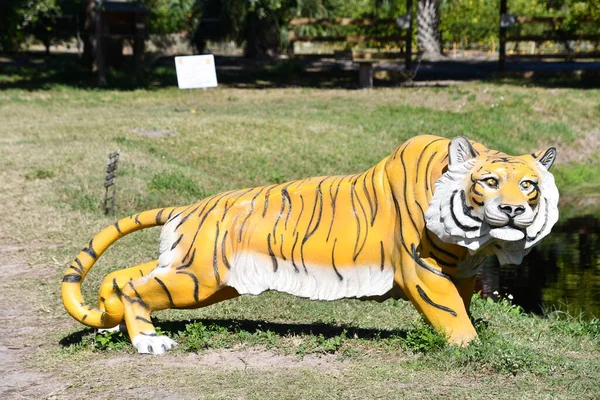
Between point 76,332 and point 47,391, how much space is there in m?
1.50

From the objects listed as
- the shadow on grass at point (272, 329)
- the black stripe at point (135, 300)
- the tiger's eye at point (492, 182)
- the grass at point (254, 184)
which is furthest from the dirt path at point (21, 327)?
the tiger's eye at point (492, 182)

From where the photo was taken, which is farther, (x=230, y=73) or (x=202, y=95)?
(x=230, y=73)

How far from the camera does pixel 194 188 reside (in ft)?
47.9

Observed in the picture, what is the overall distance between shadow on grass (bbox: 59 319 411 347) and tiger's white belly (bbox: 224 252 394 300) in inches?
19.9

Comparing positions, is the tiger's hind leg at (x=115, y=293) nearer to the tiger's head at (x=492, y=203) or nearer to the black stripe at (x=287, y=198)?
the black stripe at (x=287, y=198)

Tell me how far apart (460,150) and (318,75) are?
938 inches

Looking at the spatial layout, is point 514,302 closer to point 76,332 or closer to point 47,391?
point 76,332

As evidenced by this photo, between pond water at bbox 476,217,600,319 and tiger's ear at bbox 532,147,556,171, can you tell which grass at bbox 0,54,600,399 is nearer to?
pond water at bbox 476,217,600,319

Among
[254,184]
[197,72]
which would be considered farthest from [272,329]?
[197,72]

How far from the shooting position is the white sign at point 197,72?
76.9ft

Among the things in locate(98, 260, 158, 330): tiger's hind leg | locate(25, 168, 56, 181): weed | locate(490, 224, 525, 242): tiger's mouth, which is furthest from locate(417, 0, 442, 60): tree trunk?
locate(490, 224, 525, 242): tiger's mouth

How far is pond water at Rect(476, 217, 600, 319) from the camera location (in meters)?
11.0

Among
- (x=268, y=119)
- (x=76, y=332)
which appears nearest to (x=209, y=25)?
(x=268, y=119)

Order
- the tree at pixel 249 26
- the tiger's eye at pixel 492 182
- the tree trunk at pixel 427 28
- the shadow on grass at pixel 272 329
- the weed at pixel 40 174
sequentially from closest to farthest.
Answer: the tiger's eye at pixel 492 182 < the shadow on grass at pixel 272 329 < the weed at pixel 40 174 < the tree at pixel 249 26 < the tree trunk at pixel 427 28
